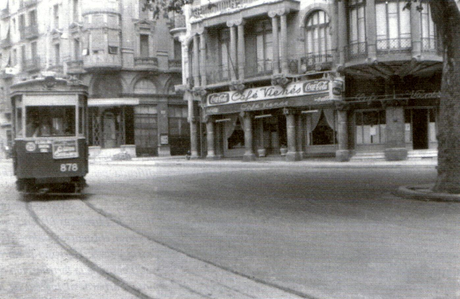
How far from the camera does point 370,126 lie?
1150 inches

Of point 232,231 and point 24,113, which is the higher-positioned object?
point 24,113

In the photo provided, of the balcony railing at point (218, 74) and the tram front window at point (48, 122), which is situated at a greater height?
the balcony railing at point (218, 74)

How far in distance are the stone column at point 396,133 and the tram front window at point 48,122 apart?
61.2 feet

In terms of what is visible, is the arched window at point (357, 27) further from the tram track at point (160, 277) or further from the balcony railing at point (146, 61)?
the tram track at point (160, 277)

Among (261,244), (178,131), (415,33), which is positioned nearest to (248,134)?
(415,33)

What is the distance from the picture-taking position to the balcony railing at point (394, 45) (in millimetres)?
27094

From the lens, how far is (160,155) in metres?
45.4

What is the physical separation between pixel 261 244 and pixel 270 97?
26.0 m

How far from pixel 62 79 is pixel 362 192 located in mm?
7740

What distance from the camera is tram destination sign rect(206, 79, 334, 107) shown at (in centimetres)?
3015

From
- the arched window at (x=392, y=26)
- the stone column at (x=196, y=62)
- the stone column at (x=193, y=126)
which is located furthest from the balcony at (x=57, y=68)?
the arched window at (x=392, y=26)

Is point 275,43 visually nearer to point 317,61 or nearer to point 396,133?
point 317,61

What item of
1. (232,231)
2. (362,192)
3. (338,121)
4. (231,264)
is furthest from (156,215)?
(338,121)

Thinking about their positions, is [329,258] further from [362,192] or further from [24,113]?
[24,113]
